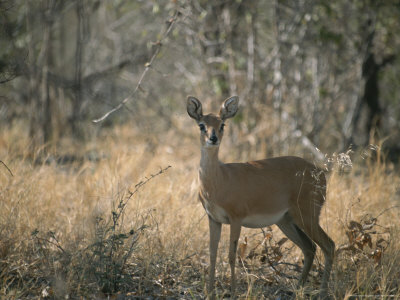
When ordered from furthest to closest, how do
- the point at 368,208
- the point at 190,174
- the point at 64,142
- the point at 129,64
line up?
the point at 129,64, the point at 64,142, the point at 190,174, the point at 368,208

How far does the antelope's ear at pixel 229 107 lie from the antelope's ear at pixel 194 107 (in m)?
0.22

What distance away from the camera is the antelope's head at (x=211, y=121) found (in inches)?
166

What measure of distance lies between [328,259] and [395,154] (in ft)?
22.5

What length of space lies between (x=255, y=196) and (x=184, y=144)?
586cm

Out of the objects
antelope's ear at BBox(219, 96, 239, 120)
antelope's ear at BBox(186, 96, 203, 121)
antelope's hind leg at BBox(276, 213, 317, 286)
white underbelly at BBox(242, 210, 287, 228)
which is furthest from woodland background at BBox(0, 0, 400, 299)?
antelope's ear at BBox(219, 96, 239, 120)

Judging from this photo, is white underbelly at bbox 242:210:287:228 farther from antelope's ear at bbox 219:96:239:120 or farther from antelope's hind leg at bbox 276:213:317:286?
antelope's ear at bbox 219:96:239:120

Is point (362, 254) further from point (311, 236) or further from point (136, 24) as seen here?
point (136, 24)

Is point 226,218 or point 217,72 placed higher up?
point 217,72

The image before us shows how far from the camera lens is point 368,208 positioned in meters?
6.07

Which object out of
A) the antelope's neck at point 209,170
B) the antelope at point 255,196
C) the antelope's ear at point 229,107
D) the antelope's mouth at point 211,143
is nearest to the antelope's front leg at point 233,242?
the antelope at point 255,196

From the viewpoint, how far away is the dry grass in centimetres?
407

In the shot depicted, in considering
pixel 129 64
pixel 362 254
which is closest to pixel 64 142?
pixel 129 64

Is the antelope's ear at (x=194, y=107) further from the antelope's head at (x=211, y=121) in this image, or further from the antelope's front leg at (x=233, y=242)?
the antelope's front leg at (x=233, y=242)

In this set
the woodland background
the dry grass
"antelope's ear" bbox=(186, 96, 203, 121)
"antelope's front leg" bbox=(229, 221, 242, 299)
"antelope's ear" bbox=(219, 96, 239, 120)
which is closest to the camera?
the dry grass
